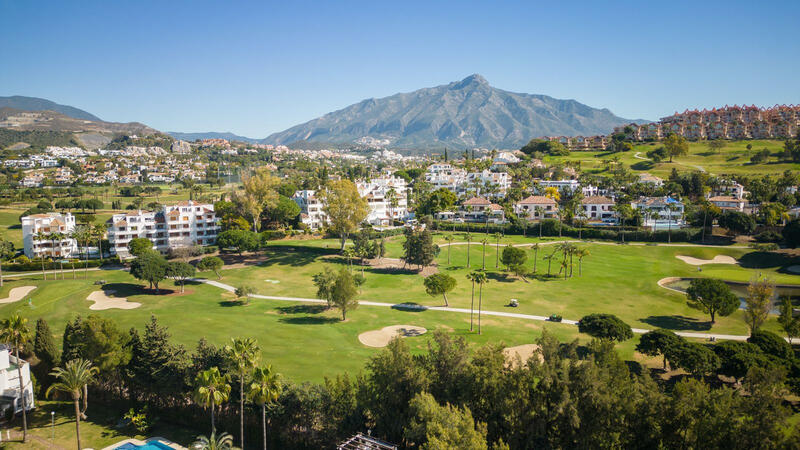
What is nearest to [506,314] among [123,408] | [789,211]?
[123,408]

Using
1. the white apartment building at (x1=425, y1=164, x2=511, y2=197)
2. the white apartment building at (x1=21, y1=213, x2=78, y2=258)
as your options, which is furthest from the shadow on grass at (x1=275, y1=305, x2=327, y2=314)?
the white apartment building at (x1=425, y1=164, x2=511, y2=197)

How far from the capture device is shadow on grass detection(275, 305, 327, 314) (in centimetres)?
5752

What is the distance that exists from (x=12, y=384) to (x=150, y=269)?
33499 millimetres

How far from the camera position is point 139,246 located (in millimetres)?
81562

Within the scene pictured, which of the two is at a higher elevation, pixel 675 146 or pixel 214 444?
pixel 675 146

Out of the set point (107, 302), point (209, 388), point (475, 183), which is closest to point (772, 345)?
point (209, 388)

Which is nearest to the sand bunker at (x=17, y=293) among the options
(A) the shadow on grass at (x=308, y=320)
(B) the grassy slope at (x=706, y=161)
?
(A) the shadow on grass at (x=308, y=320)

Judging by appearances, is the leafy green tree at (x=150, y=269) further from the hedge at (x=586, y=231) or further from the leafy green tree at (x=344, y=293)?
the hedge at (x=586, y=231)

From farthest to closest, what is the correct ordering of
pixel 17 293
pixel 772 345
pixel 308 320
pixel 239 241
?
pixel 239 241, pixel 17 293, pixel 308 320, pixel 772 345

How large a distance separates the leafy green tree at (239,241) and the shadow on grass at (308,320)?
32.8m

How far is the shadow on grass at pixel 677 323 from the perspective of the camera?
50.3 m

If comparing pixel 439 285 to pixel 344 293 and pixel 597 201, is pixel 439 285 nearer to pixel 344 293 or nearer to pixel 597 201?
pixel 344 293

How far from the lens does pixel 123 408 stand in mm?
34750

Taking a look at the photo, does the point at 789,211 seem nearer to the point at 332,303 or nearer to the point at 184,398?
the point at 332,303
